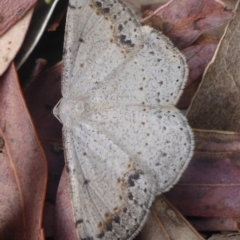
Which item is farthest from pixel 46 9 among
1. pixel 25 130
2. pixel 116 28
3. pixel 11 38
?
pixel 25 130

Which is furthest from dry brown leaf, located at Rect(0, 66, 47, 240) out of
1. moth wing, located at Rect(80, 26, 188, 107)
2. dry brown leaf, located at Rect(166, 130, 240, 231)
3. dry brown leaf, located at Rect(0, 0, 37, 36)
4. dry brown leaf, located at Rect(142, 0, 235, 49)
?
dry brown leaf, located at Rect(142, 0, 235, 49)

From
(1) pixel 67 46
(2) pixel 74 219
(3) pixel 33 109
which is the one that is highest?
(1) pixel 67 46

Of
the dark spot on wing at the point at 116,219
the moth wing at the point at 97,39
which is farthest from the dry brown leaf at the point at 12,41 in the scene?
the dark spot on wing at the point at 116,219

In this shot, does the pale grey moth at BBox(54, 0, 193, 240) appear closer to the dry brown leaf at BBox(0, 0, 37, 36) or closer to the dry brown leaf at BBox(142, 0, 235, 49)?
the dry brown leaf at BBox(142, 0, 235, 49)

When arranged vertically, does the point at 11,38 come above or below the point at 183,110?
above

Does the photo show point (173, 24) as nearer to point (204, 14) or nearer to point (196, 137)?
point (204, 14)

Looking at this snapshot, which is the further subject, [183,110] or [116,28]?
A: [183,110]
